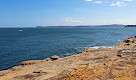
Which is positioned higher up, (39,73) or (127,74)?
(127,74)

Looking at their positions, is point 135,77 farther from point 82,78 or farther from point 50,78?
point 50,78

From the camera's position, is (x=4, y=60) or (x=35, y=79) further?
(x=4, y=60)

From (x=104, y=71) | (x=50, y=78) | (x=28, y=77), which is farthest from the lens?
(x=28, y=77)

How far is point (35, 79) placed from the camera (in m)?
13.2

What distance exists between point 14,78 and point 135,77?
14.1 m

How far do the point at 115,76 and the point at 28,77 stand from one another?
1059 centimetres

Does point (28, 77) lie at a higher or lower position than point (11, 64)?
higher

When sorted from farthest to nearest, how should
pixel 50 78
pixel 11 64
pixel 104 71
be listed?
pixel 11 64 → pixel 50 78 → pixel 104 71

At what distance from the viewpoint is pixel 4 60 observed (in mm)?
35344

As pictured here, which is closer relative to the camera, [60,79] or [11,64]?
[60,79]

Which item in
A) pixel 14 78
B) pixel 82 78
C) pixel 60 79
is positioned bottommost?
pixel 14 78

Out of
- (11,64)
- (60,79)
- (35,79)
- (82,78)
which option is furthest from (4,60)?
(82,78)

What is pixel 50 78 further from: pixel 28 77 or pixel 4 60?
pixel 4 60

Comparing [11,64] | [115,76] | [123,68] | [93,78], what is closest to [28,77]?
[93,78]
